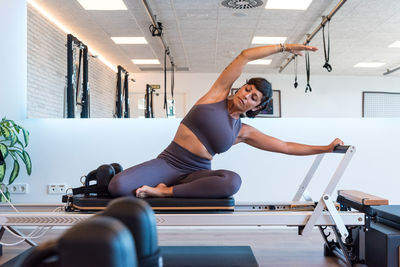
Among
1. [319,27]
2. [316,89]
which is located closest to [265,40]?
[319,27]

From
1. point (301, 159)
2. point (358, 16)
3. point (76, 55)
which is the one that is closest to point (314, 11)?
point (358, 16)

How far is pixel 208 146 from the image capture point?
2143 millimetres

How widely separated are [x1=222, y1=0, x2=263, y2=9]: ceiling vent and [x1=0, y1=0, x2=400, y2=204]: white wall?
2040 millimetres

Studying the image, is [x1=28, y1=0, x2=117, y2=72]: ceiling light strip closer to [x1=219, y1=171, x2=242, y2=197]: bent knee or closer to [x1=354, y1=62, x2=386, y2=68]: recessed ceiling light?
[x1=219, y1=171, x2=242, y2=197]: bent knee

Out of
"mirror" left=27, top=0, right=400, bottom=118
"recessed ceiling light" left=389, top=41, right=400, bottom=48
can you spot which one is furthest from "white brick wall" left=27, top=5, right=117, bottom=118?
"recessed ceiling light" left=389, top=41, right=400, bottom=48

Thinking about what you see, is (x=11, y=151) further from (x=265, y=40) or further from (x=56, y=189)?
(x=265, y=40)

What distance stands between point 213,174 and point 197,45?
4.50 metres

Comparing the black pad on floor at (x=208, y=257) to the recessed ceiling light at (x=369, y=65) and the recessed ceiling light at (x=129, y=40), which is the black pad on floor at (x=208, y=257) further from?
the recessed ceiling light at (x=369, y=65)

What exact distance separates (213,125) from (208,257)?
77cm

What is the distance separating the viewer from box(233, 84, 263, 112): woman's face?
204cm

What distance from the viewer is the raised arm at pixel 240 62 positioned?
6.69 feet

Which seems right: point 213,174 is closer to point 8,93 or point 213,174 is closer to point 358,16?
point 8,93

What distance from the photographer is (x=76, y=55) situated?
12.9 ft

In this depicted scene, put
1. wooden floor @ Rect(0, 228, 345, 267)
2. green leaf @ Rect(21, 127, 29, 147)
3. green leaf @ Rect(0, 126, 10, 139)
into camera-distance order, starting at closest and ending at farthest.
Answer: wooden floor @ Rect(0, 228, 345, 267)
green leaf @ Rect(0, 126, 10, 139)
green leaf @ Rect(21, 127, 29, 147)
